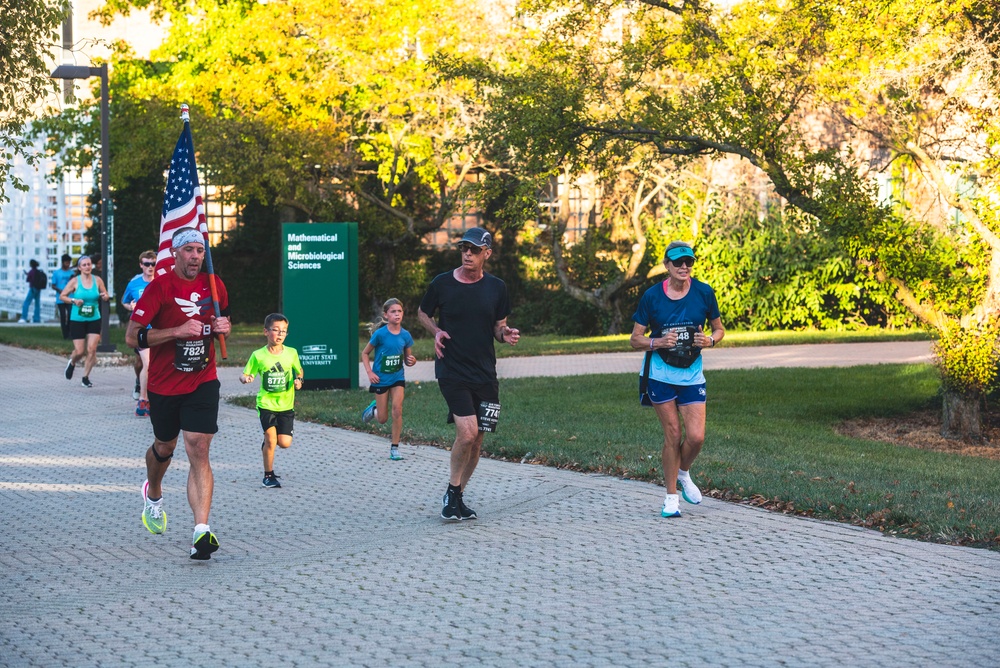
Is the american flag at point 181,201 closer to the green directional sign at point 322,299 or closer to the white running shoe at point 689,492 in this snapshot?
the white running shoe at point 689,492

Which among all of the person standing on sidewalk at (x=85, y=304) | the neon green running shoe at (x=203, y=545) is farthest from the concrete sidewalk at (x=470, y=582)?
the person standing on sidewalk at (x=85, y=304)

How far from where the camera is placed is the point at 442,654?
5488mm

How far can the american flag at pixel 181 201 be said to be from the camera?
8.02 metres

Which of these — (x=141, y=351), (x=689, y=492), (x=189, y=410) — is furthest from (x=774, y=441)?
(x=189, y=410)

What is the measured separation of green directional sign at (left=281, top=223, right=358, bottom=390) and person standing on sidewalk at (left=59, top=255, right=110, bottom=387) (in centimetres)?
244

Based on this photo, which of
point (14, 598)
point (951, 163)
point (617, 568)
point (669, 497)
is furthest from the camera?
point (951, 163)

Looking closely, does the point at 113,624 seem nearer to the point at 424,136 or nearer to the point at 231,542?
the point at 231,542

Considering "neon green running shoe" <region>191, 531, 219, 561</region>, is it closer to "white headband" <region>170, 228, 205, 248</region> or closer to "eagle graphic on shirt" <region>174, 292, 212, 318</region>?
"eagle graphic on shirt" <region>174, 292, 212, 318</region>

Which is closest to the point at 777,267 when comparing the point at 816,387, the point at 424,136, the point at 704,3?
the point at 424,136

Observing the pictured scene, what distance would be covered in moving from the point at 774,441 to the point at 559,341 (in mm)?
14413

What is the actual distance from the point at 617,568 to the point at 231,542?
2.42m

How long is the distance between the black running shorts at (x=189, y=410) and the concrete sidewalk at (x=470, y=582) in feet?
2.46

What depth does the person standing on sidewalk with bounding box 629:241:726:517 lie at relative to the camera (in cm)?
835

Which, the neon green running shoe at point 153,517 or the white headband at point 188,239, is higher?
the white headband at point 188,239
